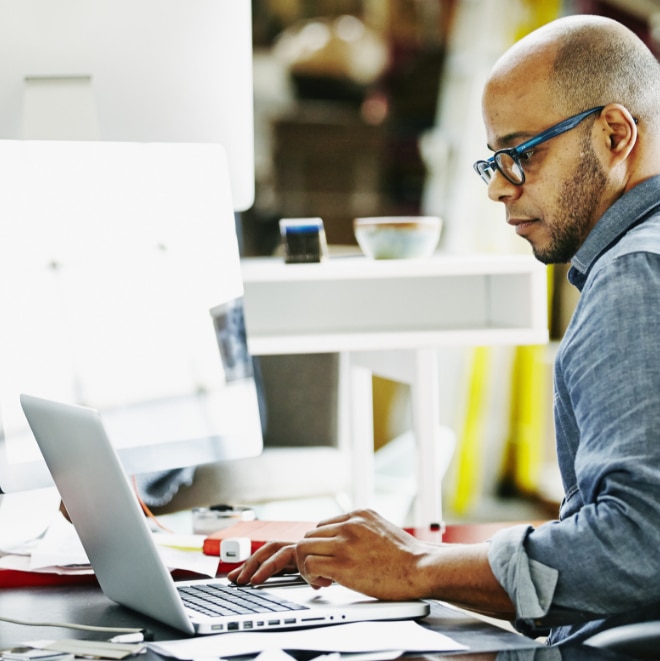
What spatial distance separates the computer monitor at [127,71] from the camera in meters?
1.34

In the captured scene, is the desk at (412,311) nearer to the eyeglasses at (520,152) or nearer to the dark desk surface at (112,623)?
the eyeglasses at (520,152)

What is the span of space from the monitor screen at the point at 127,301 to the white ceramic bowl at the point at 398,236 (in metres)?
0.44

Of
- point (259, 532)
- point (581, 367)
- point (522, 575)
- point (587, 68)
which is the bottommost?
point (259, 532)

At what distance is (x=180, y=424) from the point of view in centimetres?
120

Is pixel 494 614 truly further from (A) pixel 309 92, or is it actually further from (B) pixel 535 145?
(A) pixel 309 92

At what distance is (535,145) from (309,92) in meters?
3.30

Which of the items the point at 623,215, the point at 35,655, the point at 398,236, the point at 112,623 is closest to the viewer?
the point at 35,655

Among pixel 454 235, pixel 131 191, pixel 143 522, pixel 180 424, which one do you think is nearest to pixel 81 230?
pixel 131 191

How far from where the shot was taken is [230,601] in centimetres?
93

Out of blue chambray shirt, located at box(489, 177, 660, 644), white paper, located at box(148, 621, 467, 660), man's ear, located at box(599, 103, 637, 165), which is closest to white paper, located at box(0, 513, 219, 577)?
white paper, located at box(148, 621, 467, 660)

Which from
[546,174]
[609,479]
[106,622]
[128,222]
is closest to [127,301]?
[128,222]

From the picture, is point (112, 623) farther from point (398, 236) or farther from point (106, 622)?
point (398, 236)

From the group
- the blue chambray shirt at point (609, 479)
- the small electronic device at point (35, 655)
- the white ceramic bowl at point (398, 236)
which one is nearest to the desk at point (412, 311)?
the white ceramic bowl at point (398, 236)

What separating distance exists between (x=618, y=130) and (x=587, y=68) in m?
0.08
